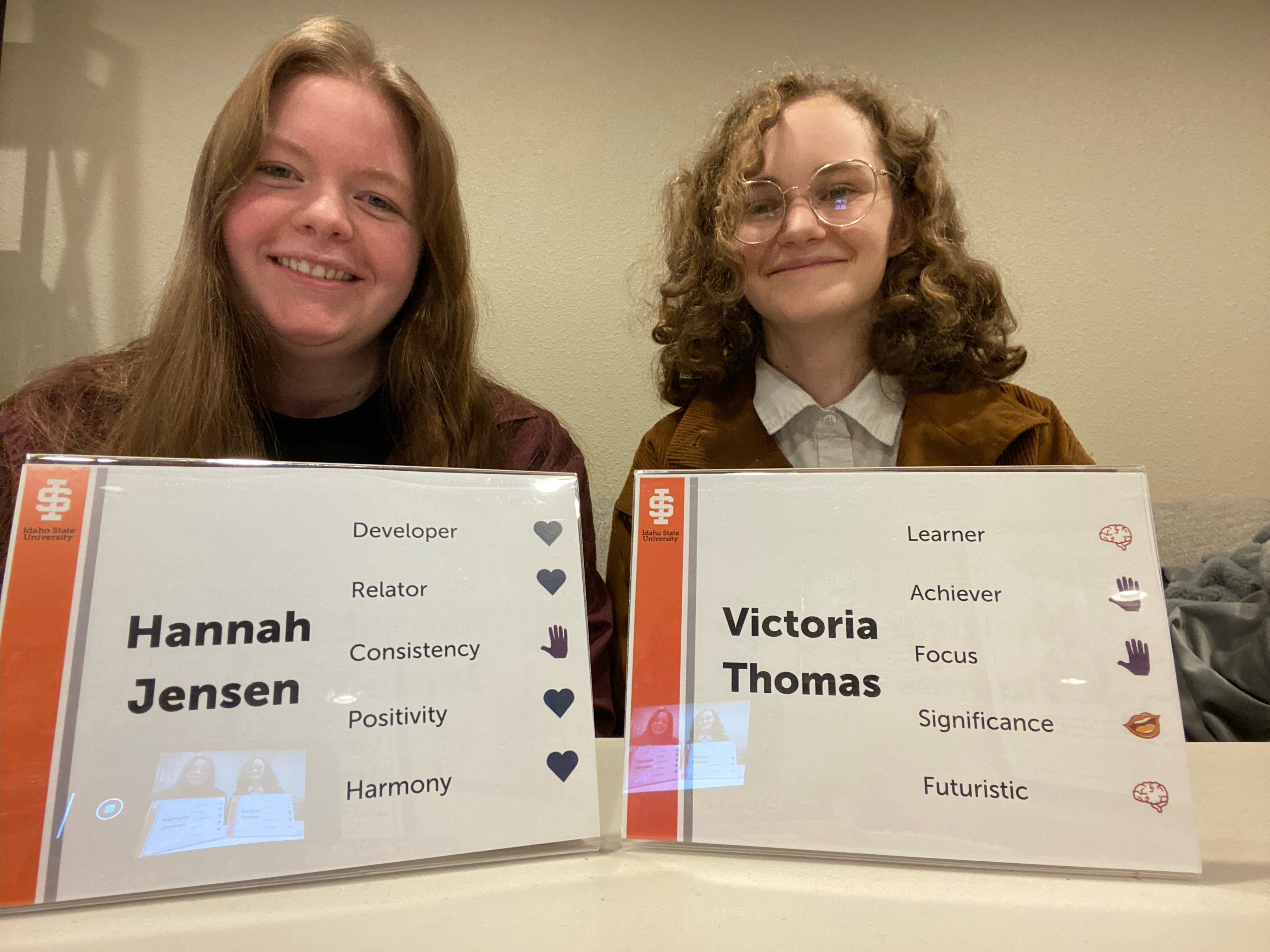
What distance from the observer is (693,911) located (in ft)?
1.42

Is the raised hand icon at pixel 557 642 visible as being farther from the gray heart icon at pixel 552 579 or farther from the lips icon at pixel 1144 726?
the lips icon at pixel 1144 726

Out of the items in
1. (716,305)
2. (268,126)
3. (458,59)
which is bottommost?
(716,305)

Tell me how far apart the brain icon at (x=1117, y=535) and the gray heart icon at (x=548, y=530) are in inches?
15.9

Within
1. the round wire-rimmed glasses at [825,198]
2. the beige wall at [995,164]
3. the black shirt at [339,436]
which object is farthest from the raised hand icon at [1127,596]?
the beige wall at [995,164]

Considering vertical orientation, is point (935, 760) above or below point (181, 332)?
below

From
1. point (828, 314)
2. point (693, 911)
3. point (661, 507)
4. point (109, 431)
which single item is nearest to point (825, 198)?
point (828, 314)

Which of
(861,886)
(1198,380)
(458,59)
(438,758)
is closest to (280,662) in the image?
(438,758)

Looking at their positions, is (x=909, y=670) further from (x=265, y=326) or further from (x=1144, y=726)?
(x=265, y=326)

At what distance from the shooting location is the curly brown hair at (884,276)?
3.31 ft

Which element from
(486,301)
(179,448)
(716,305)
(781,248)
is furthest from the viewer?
(486,301)

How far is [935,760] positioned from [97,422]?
1.04 m

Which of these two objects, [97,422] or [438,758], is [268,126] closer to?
[97,422]

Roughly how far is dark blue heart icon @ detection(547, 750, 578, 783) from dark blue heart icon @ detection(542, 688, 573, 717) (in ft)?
0.09

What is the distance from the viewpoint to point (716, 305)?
1066mm
